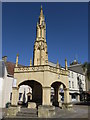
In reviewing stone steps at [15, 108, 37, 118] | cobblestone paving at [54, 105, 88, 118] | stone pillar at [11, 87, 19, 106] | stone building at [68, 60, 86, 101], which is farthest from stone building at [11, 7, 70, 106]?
stone building at [68, 60, 86, 101]

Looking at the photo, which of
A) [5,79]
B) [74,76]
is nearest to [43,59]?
[5,79]

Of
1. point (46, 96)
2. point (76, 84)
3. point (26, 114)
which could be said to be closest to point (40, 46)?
point (46, 96)

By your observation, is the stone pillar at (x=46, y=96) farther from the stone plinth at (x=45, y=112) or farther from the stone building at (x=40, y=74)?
the stone plinth at (x=45, y=112)

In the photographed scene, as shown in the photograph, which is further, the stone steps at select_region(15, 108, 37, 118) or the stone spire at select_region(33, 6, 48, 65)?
the stone spire at select_region(33, 6, 48, 65)

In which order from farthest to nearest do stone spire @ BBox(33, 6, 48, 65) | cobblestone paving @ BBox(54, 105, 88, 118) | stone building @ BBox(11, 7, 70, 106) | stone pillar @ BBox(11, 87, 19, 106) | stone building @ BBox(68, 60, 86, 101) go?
stone building @ BBox(68, 60, 86, 101), stone spire @ BBox(33, 6, 48, 65), stone pillar @ BBox(11, 87, 19, 106), stone building @ BBox(11, 7, 70, 106), cobblestone paving @ BBox(54, 105, 88, 118)

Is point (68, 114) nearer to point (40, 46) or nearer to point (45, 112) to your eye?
point (45, 112)

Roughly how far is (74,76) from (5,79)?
2412 centimetres

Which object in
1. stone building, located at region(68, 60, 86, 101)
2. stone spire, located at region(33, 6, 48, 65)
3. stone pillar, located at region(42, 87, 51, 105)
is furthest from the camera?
stone building, located at region(68, 60, 86, 101)

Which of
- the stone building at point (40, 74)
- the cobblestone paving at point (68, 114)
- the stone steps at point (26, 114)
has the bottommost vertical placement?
the cobblestone paving at point (68, 114)

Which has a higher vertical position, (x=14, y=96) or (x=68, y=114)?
(x=14, y=96)

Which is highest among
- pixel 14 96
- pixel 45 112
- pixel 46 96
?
pixel 46 96

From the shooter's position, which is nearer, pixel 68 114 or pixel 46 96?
pixel 46 96

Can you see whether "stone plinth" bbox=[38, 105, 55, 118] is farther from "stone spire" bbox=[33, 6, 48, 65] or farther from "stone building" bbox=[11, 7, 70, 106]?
"stone spire" bbox=[33, 6, 48, 65]

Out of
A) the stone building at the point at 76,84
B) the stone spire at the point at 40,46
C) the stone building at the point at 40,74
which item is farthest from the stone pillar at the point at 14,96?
the stone building at the point at 76,84
